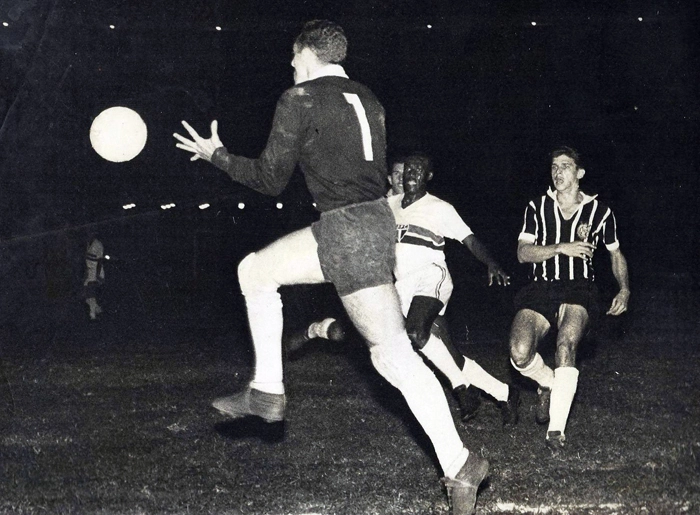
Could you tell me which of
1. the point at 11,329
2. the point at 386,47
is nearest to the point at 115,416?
the point at 11,329

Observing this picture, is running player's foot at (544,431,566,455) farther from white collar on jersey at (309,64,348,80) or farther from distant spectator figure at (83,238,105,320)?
distant spectator figure at (83,238,105,320)

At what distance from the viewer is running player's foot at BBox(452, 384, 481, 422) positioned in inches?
287

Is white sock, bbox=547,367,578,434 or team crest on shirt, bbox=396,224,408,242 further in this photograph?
team crest on shirt, bbox=396,224,408,242

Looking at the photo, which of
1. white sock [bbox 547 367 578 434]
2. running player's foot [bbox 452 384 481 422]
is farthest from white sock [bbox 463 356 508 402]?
white sock [bbox 547 367 578 434]

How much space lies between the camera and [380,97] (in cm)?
2067

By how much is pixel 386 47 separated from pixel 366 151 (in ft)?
50.4

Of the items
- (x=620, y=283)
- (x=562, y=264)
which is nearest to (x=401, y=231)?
(x=562, y=264)

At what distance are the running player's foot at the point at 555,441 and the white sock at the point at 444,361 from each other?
1235mm

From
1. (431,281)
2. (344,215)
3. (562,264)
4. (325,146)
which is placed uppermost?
(325,146)

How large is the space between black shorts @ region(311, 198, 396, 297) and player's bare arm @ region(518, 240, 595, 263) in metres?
2.29

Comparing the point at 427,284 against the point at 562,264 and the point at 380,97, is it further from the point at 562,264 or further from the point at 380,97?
the point at 380,97

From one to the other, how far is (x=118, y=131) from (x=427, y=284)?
2914 mm

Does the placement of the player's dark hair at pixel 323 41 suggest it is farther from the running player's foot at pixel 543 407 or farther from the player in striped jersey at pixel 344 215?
the running player's foot at pixel 543 407

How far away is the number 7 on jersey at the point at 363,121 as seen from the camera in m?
4.68
